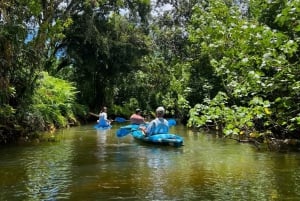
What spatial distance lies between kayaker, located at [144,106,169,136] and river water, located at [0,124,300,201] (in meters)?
0.71

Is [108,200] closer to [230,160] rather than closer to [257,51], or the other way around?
[257,51]

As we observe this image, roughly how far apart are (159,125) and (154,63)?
931 inches

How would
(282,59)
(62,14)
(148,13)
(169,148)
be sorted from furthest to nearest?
(148,13), (62,14), (169,148), (282,59)

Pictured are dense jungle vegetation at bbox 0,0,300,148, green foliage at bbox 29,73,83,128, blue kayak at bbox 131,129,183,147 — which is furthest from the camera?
green foliage at bbox 29,73,83,128

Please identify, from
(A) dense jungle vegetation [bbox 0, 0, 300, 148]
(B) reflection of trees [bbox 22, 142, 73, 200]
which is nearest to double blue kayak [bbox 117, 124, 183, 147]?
(A) dense jungle vegetation [bbox 0, 0, 300, 148]

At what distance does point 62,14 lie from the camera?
26.5 metres

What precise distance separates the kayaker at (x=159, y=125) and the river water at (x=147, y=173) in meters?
0.71

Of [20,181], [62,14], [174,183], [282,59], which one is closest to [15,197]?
[20,181]

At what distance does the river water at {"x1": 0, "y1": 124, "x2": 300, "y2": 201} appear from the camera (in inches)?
309

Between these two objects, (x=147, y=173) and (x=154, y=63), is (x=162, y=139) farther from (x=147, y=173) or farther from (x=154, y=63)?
(x=154, y=63)

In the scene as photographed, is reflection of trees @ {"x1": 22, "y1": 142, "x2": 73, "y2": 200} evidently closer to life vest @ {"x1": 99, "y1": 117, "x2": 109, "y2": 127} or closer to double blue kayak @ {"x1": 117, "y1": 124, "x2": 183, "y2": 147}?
double blue kayak @ {"x1": 117, "y1": 124, "x2": 183, "y2": 147}

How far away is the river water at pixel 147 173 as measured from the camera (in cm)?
784

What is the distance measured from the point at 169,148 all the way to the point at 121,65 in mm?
18121

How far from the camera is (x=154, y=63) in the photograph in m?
38.6
